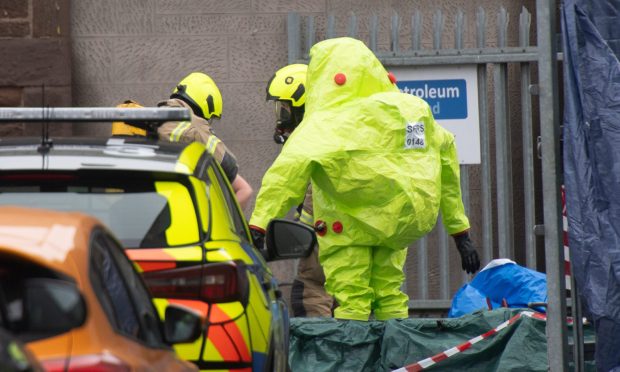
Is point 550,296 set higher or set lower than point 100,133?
lower

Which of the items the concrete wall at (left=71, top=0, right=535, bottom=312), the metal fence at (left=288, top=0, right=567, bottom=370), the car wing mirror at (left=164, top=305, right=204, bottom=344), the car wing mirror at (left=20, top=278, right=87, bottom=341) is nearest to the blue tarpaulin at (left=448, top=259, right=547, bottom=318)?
the metal fence at (left=288, top=0, right=567, bottom=370)

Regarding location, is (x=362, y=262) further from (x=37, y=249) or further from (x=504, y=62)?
(x=37, y=249)

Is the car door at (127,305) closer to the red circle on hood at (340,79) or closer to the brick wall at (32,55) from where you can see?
the red circle on hood at (340,79)

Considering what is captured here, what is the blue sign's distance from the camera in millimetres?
12820

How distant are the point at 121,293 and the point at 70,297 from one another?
75 centimetres

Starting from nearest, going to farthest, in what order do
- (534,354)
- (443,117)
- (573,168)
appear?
(573,168), (534,354), (443,117)

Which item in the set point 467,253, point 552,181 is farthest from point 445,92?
point 552,181

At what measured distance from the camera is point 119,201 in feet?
19.6

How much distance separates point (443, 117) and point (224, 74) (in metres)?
1.92

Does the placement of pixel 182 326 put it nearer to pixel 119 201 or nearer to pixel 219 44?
pixel 119 201

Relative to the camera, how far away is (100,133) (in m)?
13.5

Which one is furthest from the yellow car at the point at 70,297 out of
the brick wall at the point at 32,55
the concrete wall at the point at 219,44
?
the concrete wall at the point at 219,44

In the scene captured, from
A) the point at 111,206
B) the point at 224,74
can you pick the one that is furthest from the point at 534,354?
the point at 224,74

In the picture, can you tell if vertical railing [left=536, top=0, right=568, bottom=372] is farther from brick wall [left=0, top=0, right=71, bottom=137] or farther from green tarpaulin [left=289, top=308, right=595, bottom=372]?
brick wall [left=0, top=0, right=71, bottom=137]
